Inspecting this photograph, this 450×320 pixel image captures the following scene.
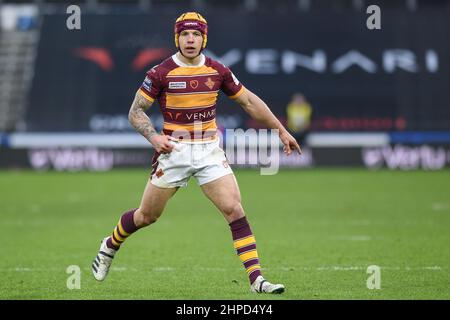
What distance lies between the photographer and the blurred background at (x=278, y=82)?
95.9ft

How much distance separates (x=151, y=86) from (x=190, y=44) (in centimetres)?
49

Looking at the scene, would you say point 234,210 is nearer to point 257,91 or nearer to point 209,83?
point 209,83

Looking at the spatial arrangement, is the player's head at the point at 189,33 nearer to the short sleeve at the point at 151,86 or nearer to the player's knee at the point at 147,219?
the short sleeve at the point at 151,86

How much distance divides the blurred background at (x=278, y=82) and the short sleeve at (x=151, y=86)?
2026 centimetres

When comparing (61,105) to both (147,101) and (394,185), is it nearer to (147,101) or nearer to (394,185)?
(394,185)

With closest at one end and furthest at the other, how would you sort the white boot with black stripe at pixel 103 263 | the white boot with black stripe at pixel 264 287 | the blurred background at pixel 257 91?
the white boot with black stripe at pixel 264 287 < the white boot with black stripe at pixel 103 263 < the blurred background at pixel 257 91

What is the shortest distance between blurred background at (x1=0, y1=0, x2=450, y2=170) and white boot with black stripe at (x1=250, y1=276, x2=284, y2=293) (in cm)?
2047

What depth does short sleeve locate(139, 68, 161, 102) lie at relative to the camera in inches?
346

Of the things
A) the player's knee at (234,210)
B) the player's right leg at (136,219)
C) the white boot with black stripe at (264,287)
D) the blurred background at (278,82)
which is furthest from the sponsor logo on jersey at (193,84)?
the blurred background at (278,82)

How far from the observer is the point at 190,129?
29.3 feet

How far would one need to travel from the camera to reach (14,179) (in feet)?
84.4

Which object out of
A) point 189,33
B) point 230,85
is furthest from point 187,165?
point 189,33

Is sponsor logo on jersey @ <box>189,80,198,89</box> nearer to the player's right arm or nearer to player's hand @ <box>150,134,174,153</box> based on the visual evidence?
the player's right arm

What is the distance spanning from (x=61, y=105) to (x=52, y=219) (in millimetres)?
14090
